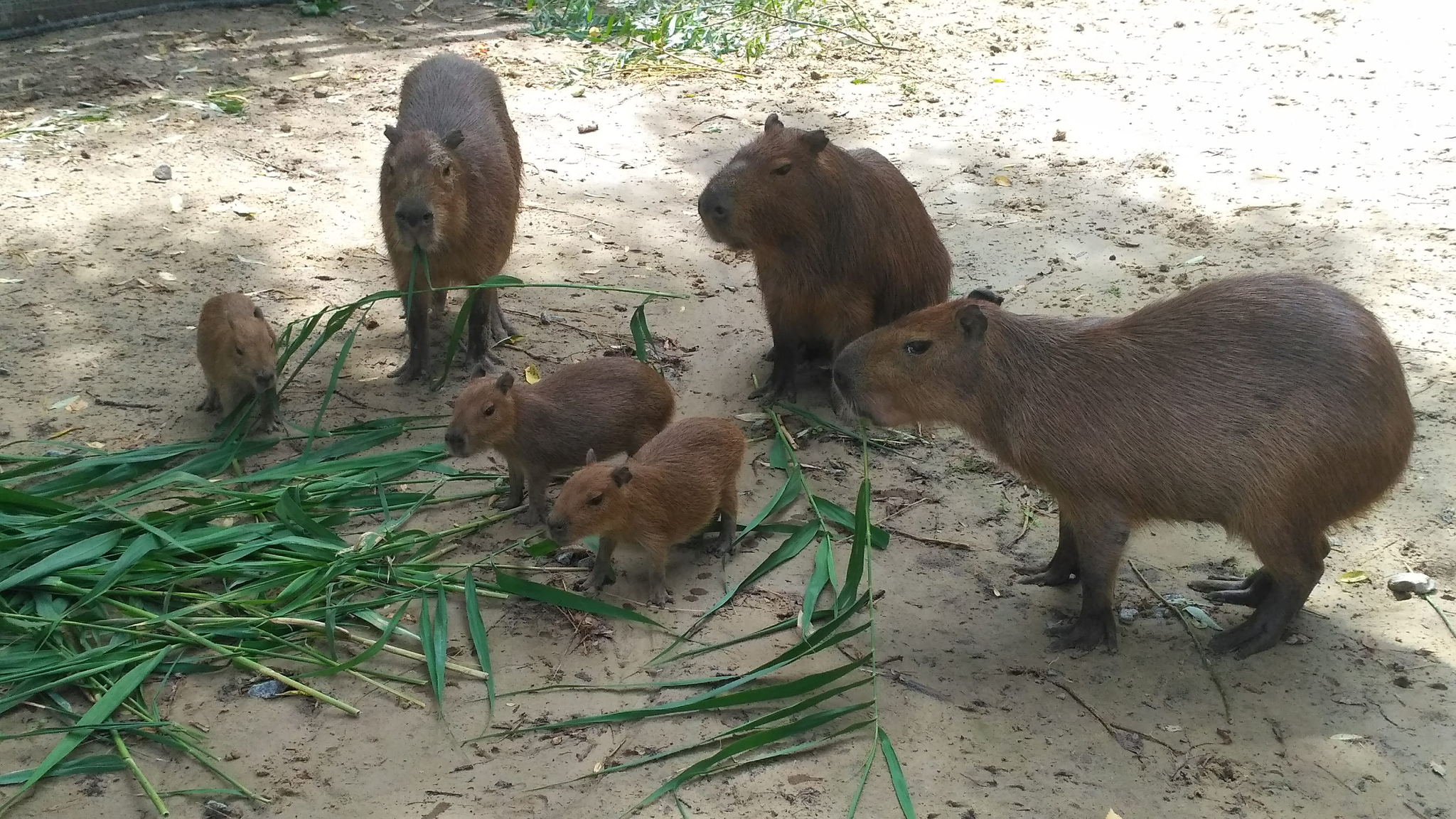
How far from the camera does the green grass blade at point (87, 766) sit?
10.3 ft

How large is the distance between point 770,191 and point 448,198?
4.74ft

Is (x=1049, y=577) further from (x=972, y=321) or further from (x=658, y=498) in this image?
(x=658, y=498)

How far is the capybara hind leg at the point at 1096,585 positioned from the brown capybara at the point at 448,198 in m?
2.97

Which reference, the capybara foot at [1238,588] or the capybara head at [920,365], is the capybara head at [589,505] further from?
the capybara foot at [1238,588]

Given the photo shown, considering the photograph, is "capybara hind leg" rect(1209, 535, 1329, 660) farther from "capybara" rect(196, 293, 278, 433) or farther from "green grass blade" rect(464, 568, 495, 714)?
"capybara" rect(196, 293, 278, 433)

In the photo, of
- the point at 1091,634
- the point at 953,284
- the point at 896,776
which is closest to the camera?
the point at 896,776

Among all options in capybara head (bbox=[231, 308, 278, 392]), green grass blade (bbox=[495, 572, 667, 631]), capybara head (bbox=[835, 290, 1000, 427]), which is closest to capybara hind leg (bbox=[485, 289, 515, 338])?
capybara head (bbox=[231, 308, 278, 392])

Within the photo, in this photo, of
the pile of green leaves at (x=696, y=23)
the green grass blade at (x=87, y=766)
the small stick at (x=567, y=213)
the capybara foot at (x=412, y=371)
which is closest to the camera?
the green grass blade at (x=87, y=766)

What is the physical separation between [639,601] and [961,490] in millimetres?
1505

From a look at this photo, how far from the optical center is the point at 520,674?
3.61 metres

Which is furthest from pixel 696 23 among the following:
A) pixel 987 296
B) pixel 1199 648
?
pixel 1199 648

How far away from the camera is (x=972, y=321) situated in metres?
3.81

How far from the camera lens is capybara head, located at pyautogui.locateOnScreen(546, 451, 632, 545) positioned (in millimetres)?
3801

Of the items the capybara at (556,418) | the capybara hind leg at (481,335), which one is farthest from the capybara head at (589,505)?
the capybara hind leg at (481,335)
